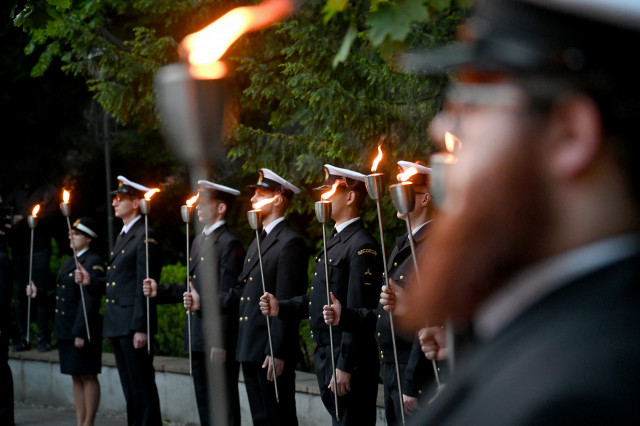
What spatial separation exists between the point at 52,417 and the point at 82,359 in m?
2.01

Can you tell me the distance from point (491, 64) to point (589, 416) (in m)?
0.46

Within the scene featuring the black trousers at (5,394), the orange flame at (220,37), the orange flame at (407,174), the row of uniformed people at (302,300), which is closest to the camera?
the orange flame at (220,37)

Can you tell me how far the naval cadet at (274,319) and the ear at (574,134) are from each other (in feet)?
23.0

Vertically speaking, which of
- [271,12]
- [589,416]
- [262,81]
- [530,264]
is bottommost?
[589,416]

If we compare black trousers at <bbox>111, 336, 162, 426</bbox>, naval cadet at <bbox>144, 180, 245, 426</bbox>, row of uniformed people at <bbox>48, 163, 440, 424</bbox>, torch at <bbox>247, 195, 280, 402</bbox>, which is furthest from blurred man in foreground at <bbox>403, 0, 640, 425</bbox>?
black trousers at <bbox>111, 336, 162, 426</bbox>

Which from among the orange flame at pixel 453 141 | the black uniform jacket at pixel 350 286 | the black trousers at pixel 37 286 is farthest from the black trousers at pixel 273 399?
the orange flame at pixel 453 141

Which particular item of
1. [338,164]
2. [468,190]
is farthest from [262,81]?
[468,190]

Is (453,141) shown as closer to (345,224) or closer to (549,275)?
(549,275)

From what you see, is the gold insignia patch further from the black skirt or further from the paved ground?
the paved ground

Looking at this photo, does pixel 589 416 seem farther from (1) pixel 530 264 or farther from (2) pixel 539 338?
(1) pixel 530 264

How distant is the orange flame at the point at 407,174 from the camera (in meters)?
6.56

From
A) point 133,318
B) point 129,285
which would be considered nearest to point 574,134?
point 133,318

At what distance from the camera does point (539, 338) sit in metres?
1.21

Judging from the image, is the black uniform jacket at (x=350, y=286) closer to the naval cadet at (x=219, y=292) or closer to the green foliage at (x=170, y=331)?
the naval cadet at (x=219, y=292)
